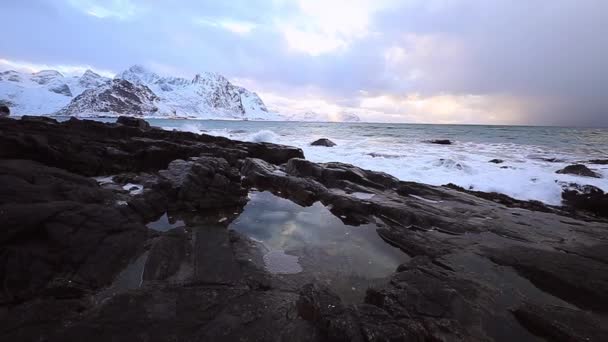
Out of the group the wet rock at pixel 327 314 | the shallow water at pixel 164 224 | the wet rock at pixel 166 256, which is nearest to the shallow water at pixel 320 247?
the wet rock at pixel 327 314

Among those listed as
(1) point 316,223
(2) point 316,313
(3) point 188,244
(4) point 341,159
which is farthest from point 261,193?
(4) point 341,159

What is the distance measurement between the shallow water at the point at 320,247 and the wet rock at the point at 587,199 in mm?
8881

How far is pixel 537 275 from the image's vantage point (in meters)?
5.31

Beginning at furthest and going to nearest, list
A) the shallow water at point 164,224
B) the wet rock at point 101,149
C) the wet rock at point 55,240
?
1. the wet rock at point 101,149
2. the shallow water at point 164,224
3. the wet rock at point 55,240

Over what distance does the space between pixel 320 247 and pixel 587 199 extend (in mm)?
11047

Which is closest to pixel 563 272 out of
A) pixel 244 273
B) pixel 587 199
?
pixel 244 273

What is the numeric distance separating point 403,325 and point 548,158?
26.2 meters

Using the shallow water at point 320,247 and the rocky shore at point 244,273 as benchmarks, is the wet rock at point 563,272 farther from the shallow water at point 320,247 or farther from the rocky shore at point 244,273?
the shallow water at point 320,247

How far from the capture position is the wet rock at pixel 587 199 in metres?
10.5

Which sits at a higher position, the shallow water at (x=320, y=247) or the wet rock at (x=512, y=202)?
the wet rock at (x=512, y=202)

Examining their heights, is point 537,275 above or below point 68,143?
below

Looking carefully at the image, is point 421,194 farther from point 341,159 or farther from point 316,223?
point 341,159

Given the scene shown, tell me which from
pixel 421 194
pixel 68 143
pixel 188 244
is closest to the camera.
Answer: pixel 188 244

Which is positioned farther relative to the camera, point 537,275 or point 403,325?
point 537,275
